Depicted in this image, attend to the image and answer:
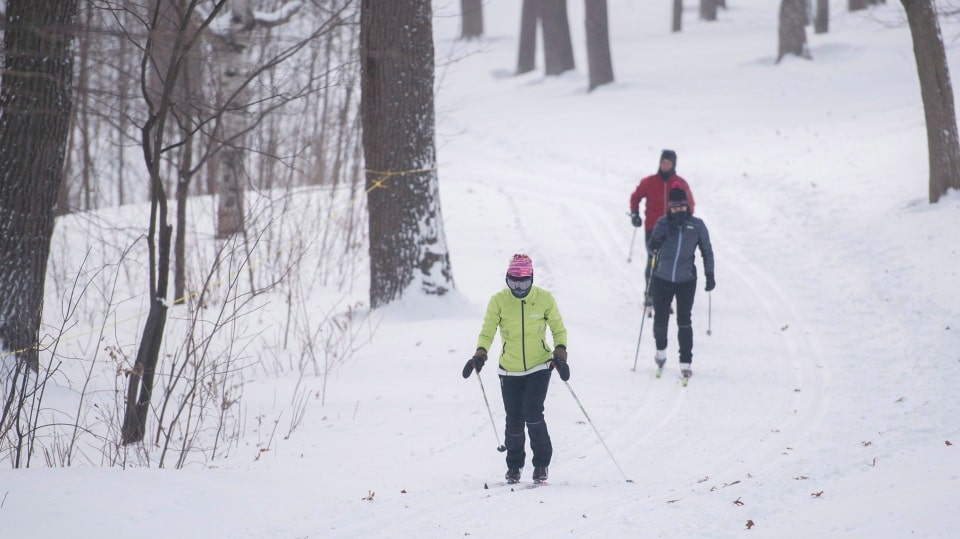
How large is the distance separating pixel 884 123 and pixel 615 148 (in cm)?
620

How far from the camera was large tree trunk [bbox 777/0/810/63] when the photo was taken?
1057 inches

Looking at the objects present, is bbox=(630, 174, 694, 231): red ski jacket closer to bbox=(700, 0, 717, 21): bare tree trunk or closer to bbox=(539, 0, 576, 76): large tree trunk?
bbox=(539, 0, 576, 76): large tree trunk

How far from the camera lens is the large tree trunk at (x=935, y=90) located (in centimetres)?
1282

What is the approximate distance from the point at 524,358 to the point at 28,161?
4.47m

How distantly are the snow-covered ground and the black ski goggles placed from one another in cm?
95

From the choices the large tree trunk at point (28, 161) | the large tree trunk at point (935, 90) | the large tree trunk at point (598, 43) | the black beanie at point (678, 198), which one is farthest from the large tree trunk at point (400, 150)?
the large tree trunk at point (598, 43)

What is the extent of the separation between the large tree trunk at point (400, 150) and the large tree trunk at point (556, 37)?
21.4 metres

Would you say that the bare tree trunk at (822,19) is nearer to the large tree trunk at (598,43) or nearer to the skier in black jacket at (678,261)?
the large tree trunk at (598,43)

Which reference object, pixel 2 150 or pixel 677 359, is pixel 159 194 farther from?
pixel 677 359

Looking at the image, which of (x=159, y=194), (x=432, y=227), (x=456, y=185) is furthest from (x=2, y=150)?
(x=456, y=185)

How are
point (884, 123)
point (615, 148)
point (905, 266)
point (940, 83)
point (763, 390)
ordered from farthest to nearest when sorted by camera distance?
point (615, 148)
point (884, 123)
point (940, 83)
point (905, 266)
point (763, 390)

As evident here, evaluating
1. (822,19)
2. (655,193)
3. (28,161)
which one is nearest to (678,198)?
(655,193)

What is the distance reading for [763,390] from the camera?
895 cm

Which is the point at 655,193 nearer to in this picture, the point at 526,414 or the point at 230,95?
the point at 526,414
